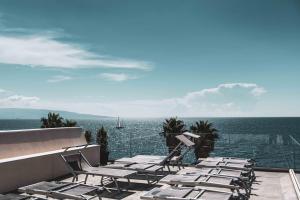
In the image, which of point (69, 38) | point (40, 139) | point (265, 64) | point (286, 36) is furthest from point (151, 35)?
point (265, 64)

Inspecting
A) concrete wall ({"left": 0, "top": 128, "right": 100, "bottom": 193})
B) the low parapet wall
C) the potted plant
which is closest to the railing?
the potted plant

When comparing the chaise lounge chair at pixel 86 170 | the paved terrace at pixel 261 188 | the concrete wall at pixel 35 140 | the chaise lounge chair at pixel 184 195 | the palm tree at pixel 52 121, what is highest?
the palm tree at pixel 52 121

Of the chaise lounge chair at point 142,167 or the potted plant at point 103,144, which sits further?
the potted plant at point 103,144

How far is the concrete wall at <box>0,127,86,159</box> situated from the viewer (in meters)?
9.68

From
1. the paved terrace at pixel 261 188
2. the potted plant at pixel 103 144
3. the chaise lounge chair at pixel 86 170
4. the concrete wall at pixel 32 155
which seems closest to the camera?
the paved terrace at pixel 261 188

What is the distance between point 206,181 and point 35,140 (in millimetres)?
6221

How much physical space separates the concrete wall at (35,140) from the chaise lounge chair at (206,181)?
5.00 meters

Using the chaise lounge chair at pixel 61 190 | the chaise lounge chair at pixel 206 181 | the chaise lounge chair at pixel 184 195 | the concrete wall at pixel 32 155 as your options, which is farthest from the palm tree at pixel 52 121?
the chaise lounge chair at pixel 184 195

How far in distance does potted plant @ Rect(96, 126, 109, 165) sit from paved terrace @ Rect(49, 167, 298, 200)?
275 centimetres

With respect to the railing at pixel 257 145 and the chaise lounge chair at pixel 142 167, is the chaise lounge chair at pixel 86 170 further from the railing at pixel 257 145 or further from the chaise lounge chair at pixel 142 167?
the railing at pixel 257 145

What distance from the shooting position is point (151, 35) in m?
28.0

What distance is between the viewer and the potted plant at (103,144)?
13.1m

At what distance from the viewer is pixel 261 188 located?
28.9 feet

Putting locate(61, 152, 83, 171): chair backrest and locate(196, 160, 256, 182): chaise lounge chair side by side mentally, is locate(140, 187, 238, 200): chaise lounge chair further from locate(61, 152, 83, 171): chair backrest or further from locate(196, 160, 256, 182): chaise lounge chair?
locate(61, 152, 83, 171): chair backrest
